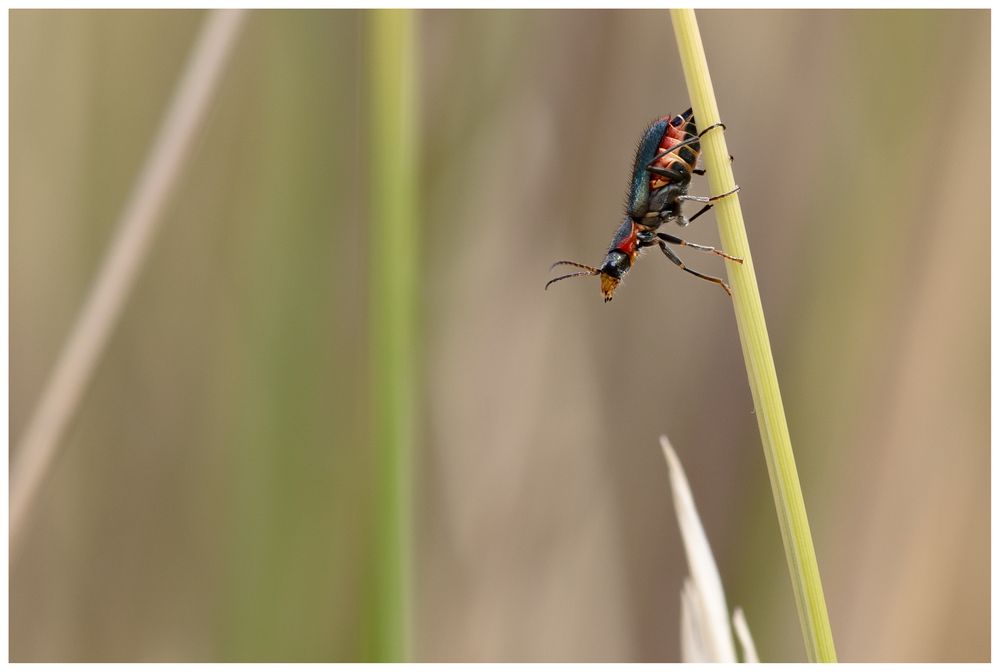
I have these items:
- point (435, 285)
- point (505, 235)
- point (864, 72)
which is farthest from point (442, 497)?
point (864, 72)

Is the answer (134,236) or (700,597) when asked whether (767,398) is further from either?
(134,236)

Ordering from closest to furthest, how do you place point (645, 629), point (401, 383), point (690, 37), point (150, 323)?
1. point (690, 37)
2. point (401, 383)
3. point (150, 323)
4. point (645, 629)

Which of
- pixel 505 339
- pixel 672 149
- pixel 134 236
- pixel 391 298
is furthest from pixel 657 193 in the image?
pixel 134 236

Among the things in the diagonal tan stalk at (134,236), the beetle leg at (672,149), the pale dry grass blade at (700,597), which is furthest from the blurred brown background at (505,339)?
the pale dry grass blade at (700,597)

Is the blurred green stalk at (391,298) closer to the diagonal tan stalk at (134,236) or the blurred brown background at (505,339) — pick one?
the diagonal tan stalk at (134,236)

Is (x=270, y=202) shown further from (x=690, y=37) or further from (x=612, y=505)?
(x=690, y=37)

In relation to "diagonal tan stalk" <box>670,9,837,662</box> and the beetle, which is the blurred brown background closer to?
the beetle
